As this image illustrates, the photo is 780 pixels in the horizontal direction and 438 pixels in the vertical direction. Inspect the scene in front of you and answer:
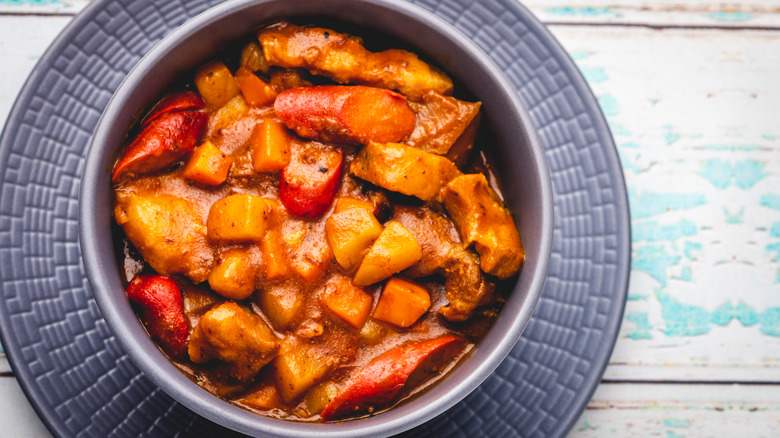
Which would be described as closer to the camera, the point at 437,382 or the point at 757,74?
the point at 437,382

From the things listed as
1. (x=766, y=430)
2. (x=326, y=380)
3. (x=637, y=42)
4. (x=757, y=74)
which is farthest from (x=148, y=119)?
(x=766, y=430)

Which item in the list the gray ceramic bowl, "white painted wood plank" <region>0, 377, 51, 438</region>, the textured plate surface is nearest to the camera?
the gray ceramic bowl

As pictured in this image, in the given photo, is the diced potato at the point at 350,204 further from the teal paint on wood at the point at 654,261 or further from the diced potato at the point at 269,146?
the teal paint on wood at the point at 654,261

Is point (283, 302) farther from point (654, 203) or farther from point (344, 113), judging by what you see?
point (654, 203)

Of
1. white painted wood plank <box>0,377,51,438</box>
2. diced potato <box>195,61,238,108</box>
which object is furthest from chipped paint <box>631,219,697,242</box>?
white painted wood plank <box>0,377,51,438</box>

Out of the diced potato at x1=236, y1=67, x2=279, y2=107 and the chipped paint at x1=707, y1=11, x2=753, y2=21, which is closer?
the diced potato at x1=236, y1=67, x2=279, y2=107

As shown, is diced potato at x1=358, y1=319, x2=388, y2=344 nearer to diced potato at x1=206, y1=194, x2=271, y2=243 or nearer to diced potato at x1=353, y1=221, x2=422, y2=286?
diced potato at x1=353, y1=221, x2=422, y2=286

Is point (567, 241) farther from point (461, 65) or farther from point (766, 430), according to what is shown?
point (766, 430)

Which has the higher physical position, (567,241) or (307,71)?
(307,71)

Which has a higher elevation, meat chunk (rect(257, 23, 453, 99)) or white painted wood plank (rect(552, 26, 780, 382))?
meat chunk (rect(257, 23, 453, 99))
